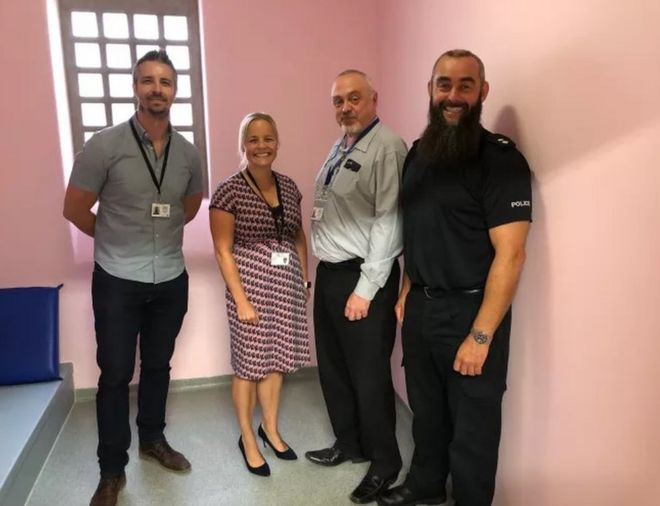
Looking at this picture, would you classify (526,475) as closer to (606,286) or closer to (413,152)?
(606,286)

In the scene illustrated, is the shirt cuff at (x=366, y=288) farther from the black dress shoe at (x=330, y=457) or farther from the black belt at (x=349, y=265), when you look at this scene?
the black dress shoe at (x=330, y=457)

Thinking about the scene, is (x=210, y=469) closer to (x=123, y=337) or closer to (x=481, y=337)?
(x=123, y=337)

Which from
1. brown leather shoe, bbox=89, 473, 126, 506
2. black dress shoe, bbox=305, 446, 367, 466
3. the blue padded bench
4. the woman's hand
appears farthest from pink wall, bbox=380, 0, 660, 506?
the blue padded bench

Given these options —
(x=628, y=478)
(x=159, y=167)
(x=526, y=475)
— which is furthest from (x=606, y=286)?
(x=159, y=167)

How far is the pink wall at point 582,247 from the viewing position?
3.98 ft

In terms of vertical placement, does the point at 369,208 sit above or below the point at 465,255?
above

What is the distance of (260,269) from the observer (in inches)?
84.7

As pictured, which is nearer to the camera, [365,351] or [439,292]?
[439,292]

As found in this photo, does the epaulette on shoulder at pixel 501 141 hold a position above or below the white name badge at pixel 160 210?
above

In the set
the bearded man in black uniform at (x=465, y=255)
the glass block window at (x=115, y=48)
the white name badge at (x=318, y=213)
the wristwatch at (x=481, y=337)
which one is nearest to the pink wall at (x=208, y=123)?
the glass block window at (x=115, y=48)

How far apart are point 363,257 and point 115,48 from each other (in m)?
2.12

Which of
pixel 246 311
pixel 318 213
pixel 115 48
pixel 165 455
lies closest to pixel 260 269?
pixel 246 311

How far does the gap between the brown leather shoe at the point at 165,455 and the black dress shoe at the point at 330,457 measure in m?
0.57

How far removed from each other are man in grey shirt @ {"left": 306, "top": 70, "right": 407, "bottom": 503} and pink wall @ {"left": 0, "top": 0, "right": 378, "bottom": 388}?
3.42ft
